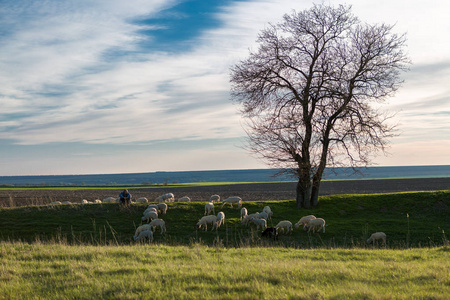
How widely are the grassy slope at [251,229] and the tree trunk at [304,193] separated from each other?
2.55 feet

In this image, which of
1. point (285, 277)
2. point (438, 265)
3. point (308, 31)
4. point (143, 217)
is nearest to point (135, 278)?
point (285, 277)

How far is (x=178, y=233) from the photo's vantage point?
20.6 m

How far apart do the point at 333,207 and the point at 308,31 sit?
13642mm

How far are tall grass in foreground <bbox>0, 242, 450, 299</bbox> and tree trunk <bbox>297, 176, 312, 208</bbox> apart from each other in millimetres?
17341

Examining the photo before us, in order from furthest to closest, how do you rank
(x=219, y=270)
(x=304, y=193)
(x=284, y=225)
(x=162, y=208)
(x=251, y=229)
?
1. (x=304, y=193)
2. (x=162, y=208)
3. (x=251, y=229)
4. (x=284, y=225)
5. (x=219, y=270)

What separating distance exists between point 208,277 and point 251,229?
1266cm

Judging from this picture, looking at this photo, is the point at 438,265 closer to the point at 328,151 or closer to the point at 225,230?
the point at 225,230

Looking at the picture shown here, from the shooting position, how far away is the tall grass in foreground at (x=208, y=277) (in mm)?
7238

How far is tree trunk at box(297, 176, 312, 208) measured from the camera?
29237 mm

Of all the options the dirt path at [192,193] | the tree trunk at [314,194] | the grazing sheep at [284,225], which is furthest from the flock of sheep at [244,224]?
the dirt path at [192,193]

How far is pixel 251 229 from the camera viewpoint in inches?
823

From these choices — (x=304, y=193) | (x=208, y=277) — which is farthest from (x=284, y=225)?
(x=208, y=277)

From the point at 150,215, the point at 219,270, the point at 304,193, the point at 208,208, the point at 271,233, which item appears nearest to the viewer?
the point at 219,270

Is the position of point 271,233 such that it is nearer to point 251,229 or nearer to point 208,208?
point 251,229
